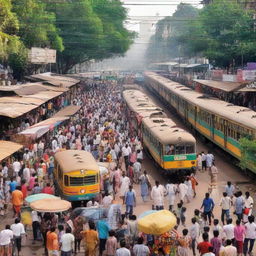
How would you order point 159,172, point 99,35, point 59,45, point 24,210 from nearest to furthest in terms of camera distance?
point 24,210 → point 159,172 → point 59,45 → point 99,35

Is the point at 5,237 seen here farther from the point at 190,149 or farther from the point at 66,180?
the point at 190,149

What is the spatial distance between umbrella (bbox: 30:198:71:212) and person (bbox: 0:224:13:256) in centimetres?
95

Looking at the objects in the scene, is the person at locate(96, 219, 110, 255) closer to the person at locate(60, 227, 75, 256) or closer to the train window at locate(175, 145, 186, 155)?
the person at locate(60, 227, 75, 256)

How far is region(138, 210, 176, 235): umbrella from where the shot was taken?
1065cm

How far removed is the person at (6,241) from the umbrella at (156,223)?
297cm

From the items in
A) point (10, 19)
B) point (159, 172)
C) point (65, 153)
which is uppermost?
point (10, 19)

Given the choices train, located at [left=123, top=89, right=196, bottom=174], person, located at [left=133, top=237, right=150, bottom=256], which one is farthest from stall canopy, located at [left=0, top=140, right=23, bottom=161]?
person, located at [left=133, top=237, right=150, bottom=256]

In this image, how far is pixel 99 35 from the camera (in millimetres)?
67625

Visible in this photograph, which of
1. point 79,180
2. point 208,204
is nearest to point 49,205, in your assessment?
point 79,180

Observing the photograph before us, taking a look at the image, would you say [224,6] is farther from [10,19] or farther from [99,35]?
[10,19]

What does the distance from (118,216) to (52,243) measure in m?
2.10

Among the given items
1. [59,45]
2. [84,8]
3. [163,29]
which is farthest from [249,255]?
[163,29]

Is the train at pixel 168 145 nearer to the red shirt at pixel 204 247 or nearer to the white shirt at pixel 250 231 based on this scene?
the white shirt at pixel 250 231

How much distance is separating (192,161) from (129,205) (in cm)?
554
